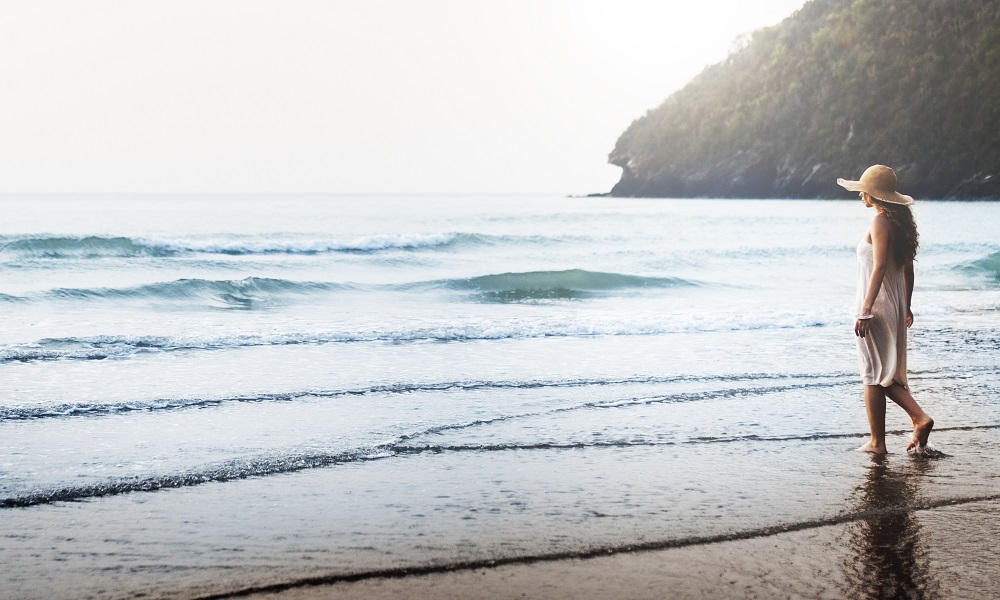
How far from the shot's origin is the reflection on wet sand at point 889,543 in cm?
327

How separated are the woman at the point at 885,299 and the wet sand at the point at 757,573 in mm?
1413

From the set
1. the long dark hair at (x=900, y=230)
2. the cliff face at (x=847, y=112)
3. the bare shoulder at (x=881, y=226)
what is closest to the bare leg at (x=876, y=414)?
the long dark hair at (x=900, y=230)

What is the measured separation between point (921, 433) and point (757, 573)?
2.38 metres

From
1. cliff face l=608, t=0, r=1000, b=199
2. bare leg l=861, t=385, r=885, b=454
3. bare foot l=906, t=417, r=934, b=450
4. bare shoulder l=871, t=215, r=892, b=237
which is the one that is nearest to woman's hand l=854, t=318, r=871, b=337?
bare leg l=861, t=385, r=885, b=454

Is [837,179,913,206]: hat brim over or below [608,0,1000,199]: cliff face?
below

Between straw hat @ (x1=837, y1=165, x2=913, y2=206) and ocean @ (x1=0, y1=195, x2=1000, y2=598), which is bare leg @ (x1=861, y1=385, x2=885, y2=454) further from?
straw hat @ (x1=837, y1=165, x2=913, y2=206)

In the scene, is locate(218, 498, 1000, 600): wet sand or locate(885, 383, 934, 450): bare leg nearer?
locate(218, 498, 1000, 600): wet sand

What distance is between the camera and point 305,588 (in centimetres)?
325

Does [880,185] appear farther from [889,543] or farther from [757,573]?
[757,573]

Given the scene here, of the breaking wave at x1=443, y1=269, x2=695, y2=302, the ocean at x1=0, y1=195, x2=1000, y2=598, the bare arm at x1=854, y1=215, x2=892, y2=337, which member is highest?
the bare arm at x1=854, y1=215, x2=892, y2=337

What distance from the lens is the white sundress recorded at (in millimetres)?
5223

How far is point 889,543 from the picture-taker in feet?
12.3

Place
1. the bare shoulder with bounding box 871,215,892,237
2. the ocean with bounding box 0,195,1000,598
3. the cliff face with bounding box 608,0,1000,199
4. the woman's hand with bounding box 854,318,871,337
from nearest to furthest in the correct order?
the ocean with bounding box 0,195,1000,598 < the bare shoulder with bounding box 871,215,892,237 < the woman's hand with bounding box 854,318,871,337 < the cliff face with bounding box 608,0,1000,199

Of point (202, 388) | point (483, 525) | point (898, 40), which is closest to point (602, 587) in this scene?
point (483, 525)
